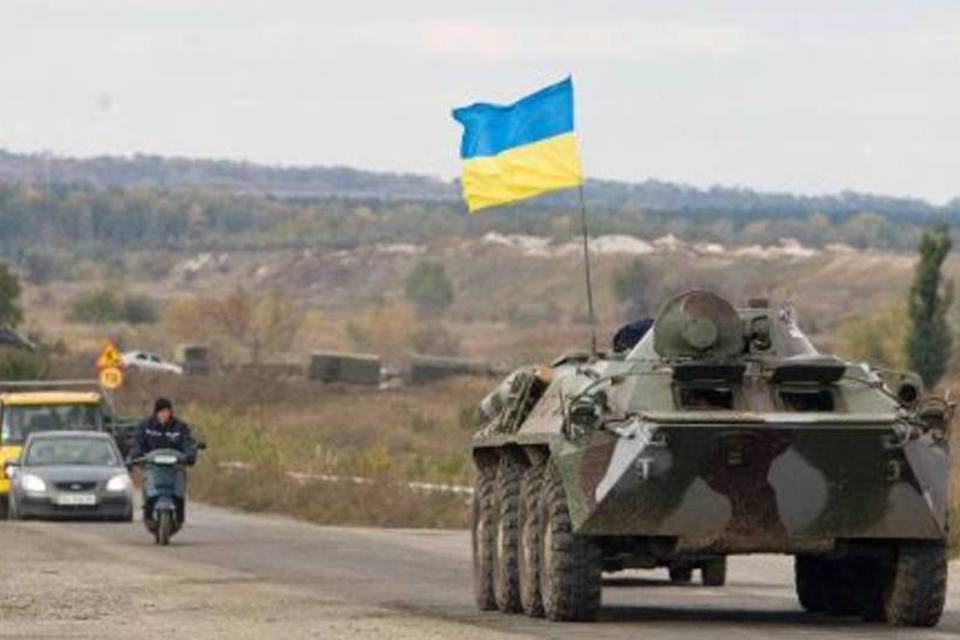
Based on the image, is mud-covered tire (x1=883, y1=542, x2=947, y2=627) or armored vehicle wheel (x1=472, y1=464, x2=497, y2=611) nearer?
mud-covered tire (x1=883, y1=542, x2=947, y2=627)

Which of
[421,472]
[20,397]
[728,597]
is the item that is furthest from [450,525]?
[728,597]

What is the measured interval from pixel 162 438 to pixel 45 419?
13664 millimetres

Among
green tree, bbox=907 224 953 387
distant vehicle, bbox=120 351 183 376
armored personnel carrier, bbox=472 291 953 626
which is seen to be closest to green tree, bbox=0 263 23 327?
distant vehicle, bbox=120 351 183 376

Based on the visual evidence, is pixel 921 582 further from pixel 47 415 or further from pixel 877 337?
pixel 877 337

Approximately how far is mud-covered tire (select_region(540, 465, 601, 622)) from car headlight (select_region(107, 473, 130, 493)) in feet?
78.8

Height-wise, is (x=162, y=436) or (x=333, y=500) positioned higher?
(x=162, y=436)

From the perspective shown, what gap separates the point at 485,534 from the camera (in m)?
25.0

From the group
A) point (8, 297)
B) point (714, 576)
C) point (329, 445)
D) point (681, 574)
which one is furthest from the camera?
point (8, 297)

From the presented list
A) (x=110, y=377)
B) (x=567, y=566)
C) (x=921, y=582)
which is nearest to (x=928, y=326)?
(x=110, y=377)

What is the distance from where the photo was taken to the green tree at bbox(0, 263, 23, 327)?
12625cm

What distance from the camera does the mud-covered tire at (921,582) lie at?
22.2 m

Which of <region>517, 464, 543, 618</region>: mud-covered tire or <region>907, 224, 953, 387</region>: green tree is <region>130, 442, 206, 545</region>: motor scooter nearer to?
<region>517, 464, 543, 618</region>: mud-covered tire

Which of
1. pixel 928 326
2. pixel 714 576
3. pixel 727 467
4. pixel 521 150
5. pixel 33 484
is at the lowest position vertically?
pixel 714 576

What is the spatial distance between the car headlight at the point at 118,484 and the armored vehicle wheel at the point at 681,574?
1645 centimetres
